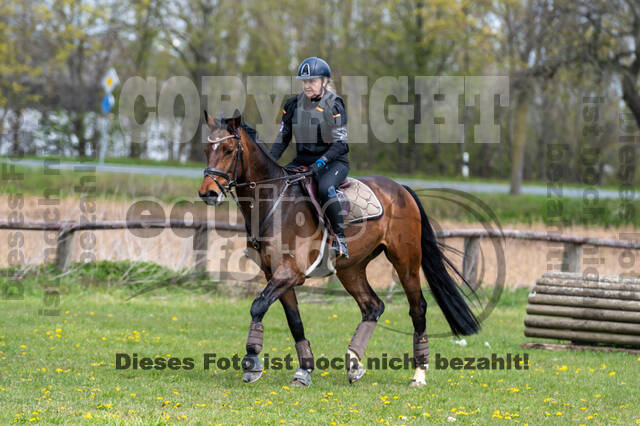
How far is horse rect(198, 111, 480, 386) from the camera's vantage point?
21.2 feet

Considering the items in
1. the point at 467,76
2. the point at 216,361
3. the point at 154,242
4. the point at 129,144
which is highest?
the point at 467,76

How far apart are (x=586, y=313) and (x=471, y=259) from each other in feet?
12.0

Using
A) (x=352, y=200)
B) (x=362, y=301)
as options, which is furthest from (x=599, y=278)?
(x=352, y=200)

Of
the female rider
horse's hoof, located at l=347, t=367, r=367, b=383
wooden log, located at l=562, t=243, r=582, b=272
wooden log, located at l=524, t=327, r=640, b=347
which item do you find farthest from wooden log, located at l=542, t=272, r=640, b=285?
the female rider

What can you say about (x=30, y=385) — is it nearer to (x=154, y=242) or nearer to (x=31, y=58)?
(x=154, y=242)

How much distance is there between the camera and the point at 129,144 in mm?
29422

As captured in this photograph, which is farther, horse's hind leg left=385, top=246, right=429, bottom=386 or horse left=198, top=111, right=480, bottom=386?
horse's hind leg left=385, top=246, right=429, bottom=386

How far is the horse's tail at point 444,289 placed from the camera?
311 inches

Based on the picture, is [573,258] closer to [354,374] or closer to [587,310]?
[587,310]

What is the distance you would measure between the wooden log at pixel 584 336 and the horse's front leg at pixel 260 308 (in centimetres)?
426

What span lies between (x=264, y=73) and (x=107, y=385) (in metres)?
23.3

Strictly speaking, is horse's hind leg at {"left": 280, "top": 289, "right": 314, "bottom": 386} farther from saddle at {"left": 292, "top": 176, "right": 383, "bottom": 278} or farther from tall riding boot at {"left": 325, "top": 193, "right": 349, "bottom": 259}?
tall riding boot at {"left": 325, "top": 193, "right": 349, "bottom": 259}

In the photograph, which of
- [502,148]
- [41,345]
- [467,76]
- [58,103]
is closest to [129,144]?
[58,103]

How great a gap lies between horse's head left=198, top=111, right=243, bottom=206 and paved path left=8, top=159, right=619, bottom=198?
51.3ft
